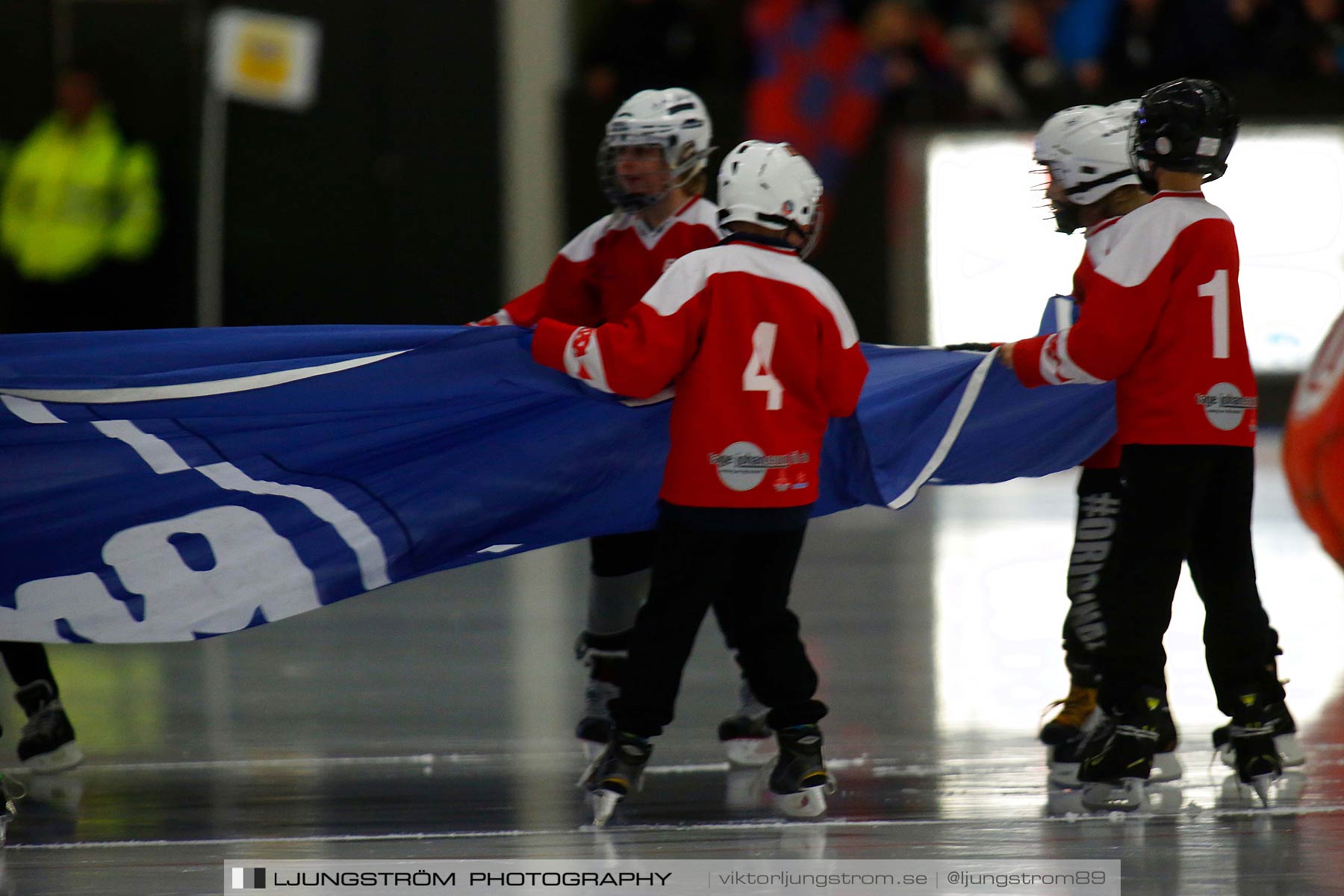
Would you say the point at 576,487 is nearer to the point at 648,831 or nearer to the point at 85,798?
the point at 648,831

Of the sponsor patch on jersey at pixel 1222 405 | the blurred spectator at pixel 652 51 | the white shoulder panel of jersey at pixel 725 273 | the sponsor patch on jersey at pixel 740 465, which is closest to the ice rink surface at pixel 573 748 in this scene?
the sponsor patch on jersey at pixel 740 465

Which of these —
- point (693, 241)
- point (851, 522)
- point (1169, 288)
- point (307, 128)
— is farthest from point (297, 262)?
point (1169, 288)

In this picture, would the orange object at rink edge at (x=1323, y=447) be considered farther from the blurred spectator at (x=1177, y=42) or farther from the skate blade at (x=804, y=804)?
the blurred spectator at (x=1177, y=42)

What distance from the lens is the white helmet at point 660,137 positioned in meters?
4.34

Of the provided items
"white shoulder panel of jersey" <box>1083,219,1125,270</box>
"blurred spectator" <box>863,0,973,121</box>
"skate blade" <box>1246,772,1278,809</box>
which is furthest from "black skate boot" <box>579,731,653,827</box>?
"blurred spectator" <box>863,0,973,121</box>

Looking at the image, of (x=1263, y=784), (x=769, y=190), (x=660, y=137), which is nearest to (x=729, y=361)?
(x=769, y=190)

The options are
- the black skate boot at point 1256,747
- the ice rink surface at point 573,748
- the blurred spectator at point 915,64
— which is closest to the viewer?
the ice rink surface at point 573,748

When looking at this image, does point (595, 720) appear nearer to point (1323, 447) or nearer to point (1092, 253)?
point (1092, 253)

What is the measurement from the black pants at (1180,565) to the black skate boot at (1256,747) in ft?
0.12

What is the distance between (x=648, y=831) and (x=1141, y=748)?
3.82 ft

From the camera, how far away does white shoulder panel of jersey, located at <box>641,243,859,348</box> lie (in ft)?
12.3

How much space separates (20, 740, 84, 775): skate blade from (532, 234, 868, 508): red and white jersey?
1.82m

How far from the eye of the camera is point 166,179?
12.7 meters

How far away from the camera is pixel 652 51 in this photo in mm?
12398
